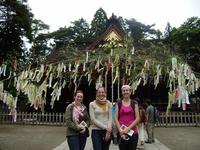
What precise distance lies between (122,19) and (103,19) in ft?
25.9

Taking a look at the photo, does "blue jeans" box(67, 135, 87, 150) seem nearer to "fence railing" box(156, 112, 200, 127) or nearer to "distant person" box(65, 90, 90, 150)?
"distant person" box(65, 90, 90, 150)

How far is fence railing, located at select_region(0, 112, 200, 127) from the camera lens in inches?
583

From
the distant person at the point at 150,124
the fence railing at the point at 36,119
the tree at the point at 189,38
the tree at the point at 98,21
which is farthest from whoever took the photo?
the tree at the point at 98,21

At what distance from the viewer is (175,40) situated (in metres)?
26.2

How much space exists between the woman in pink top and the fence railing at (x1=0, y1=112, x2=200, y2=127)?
11239mm

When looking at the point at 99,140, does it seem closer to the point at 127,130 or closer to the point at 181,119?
the point at 127,130

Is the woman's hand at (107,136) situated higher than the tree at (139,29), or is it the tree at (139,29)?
the tree at (139,29)

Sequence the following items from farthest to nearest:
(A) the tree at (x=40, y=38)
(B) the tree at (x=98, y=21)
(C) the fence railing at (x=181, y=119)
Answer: (B) the tree at (x=98, y=21), (A) the tree at (x=40, y=38), (C) the fence railing at (x=181, y=119)

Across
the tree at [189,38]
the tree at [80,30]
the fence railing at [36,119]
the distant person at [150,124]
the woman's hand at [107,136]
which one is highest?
the tree at [80,30]

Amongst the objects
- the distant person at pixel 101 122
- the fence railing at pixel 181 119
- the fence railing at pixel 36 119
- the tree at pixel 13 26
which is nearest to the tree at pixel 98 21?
the tree at pixel 13 26

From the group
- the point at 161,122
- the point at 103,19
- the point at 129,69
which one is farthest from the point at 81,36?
the point at 129,69

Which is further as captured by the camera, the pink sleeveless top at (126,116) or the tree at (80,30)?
the tree at (80,30)

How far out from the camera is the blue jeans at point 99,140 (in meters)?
3.99

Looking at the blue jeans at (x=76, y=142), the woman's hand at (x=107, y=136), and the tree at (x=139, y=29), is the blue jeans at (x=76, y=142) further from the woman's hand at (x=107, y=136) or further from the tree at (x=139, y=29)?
the tree at (x=139, y=29)
